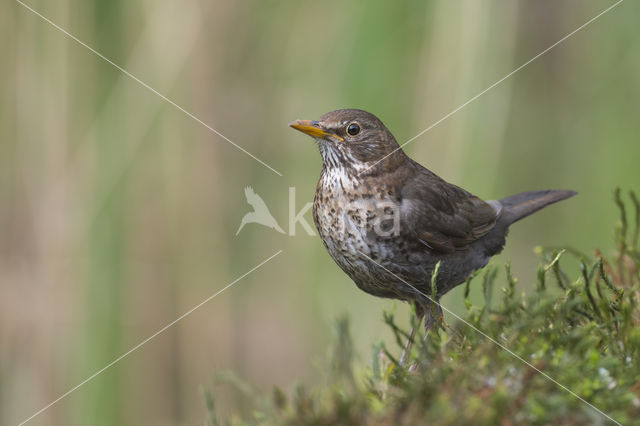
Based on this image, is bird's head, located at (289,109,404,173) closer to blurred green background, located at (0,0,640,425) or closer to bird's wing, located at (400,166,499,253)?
bird's wing, located at (400,166,499,253)

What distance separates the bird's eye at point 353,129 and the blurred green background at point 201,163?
29.2 inches

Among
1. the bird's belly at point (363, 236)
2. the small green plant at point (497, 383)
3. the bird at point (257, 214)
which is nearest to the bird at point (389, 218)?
the bird's belly at point (363, 236)

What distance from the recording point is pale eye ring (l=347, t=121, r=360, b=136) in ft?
8.95

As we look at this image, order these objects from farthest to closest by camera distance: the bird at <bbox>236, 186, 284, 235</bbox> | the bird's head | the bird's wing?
the bird at <bbox>236, 186, 284, 235</bbox> < the bird's head < the bird's wing

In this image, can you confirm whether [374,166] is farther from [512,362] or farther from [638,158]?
[638,158]

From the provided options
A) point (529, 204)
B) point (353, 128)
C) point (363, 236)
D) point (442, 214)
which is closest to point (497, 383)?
point (363, 236)

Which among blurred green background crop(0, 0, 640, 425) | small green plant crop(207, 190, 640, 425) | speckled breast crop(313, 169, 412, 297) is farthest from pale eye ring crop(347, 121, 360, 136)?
small green plant crop(207, 190, 640, 425)

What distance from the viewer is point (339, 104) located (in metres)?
3.57

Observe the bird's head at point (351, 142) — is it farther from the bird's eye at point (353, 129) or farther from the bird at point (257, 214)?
the bird at point (257, 214)

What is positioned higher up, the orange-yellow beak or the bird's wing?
the orange-yellow beak

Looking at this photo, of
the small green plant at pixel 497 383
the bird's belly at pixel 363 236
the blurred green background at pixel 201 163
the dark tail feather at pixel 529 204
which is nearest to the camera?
the small green plant at pixel 497 383

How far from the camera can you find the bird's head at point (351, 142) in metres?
2.68

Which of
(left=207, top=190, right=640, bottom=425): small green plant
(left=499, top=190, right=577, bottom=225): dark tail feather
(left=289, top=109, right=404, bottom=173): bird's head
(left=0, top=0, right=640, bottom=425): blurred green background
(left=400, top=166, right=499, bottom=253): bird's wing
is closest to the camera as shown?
(left=207, top=190, right=640, bottom=425): small green plant

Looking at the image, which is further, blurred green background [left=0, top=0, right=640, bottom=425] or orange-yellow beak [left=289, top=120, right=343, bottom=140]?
blurred green background [left=0, top=0, right=640, bottom=425]
